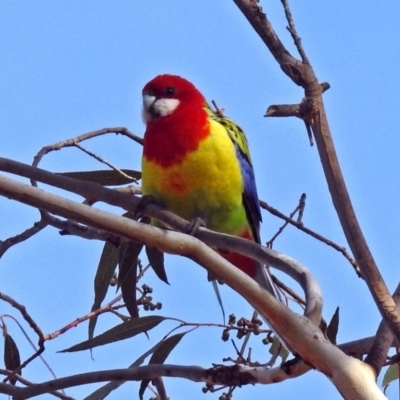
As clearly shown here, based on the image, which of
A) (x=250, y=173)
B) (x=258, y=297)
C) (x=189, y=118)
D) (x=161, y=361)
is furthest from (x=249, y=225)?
(x=258, y=297)

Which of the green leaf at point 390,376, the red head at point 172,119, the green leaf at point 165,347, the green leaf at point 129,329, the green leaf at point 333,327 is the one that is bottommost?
the green leaf at point 333,327

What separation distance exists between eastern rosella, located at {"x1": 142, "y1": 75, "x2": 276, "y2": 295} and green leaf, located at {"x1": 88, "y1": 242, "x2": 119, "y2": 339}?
264 millimetres

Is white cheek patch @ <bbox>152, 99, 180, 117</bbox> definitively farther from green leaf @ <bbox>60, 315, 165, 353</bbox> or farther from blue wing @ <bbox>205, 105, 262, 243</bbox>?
green leaf @ <bbox>60, 315, 165, 353</bbox>

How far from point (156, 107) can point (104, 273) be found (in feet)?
Result: 2.97

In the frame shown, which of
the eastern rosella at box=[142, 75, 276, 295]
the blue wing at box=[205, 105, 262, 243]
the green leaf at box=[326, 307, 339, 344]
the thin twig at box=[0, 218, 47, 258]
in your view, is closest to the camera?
the green leaf at box=[326, 307, 339, 344]

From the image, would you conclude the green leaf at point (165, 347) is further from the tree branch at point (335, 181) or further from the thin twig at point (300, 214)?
the tree branch at point (335, 181)

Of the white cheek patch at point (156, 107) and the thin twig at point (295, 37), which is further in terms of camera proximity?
the white cheek patch at point (156, 107)

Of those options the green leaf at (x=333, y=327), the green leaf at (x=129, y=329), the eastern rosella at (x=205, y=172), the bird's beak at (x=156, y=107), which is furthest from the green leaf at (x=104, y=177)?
the green leaf at (x=333, y=327)

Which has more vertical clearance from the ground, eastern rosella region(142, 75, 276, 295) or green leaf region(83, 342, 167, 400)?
eastern rosella region(142, 75, 276, 295)

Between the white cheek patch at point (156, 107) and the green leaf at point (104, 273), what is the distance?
72 cm

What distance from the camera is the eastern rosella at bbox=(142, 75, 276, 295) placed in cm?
312

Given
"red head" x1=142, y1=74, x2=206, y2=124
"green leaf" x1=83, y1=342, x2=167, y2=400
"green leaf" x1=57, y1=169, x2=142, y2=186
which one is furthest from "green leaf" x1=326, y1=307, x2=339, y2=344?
"red head" x1=142, y1=74, x2=206, y2=124

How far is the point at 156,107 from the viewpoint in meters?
3.60

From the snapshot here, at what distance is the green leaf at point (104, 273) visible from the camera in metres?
2.93
